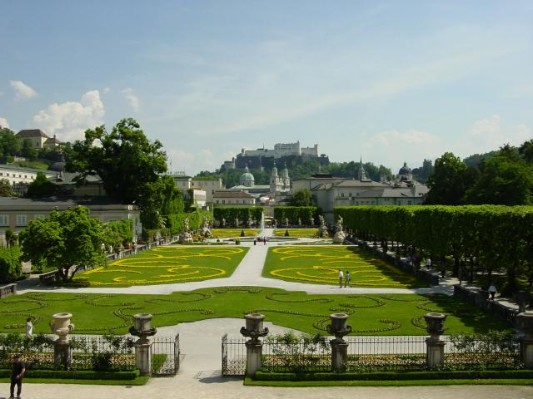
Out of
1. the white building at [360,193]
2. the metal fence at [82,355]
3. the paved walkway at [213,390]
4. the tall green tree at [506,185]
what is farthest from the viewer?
the white building at [360,193]

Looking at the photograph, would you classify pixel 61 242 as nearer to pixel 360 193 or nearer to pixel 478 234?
pixel 478 234

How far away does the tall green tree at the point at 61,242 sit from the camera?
44000mm

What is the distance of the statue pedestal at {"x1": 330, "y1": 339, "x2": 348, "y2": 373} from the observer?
2205 cm

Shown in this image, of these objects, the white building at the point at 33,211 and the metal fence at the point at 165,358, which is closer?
the metal fence at the point at 165,358

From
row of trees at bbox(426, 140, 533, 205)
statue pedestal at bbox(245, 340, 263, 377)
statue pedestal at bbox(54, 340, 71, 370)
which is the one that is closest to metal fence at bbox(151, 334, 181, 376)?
statue pedestal at bbox(245, 340, 263, 377)

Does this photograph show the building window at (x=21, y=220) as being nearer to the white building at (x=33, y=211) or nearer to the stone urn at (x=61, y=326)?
the white building at (x=33, y=211)

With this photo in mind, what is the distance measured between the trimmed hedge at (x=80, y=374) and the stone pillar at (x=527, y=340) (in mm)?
15070

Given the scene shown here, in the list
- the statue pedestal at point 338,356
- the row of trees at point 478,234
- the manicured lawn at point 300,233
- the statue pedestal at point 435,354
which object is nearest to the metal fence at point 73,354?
the statue pedestal at point 338,356

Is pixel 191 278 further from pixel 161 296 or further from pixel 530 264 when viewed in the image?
pixel 530 264

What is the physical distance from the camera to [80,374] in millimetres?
21953

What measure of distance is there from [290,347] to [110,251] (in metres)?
48.0

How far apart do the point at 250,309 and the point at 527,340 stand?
55.8 ft

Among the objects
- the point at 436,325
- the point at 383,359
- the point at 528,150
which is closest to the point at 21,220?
the point at 383,359

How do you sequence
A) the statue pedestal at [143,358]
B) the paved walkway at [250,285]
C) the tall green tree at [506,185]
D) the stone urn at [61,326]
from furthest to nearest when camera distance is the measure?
the tall green tree at [506,185] → the paved walkway at [250,285] → the stone urn at [61,326] → the statue pedestal at [143,358]
